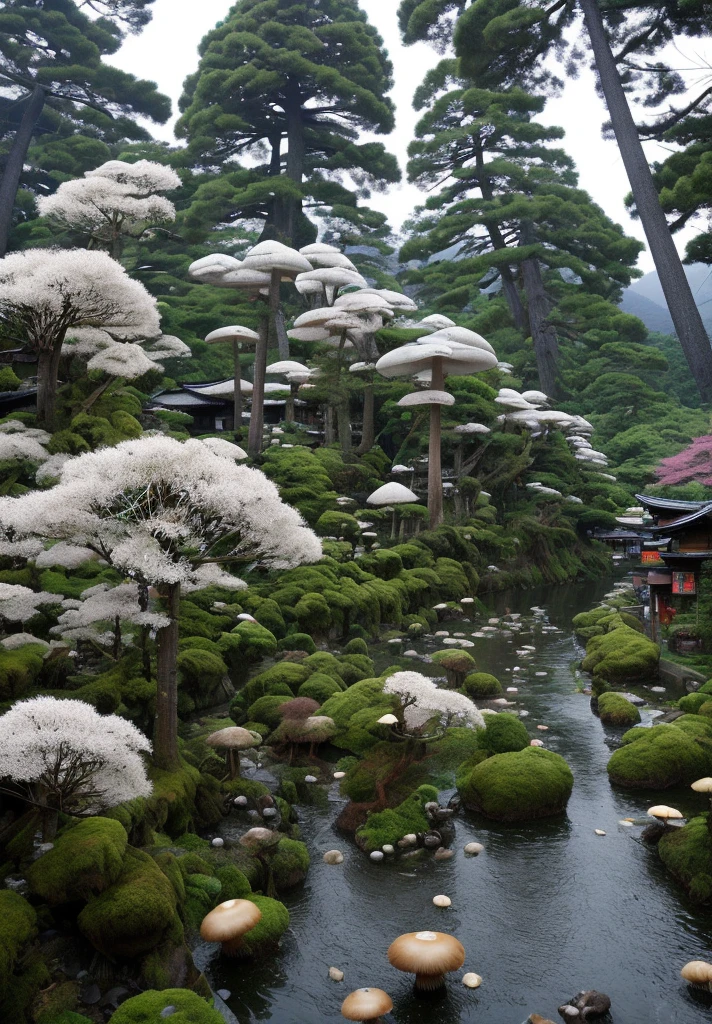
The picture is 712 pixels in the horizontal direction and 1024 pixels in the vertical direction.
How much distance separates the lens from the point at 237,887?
7859mm

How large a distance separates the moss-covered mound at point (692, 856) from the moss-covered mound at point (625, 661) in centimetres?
691

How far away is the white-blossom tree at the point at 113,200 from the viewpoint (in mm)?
23672

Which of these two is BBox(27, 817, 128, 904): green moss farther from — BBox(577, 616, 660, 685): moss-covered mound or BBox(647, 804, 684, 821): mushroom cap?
BBox(577, 616, 660, 685): moss-covered mound

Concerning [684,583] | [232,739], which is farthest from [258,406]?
[232,739]

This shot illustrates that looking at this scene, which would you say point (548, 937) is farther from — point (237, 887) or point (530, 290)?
point (530, 290)

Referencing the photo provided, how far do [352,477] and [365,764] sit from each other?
1604 centimetres

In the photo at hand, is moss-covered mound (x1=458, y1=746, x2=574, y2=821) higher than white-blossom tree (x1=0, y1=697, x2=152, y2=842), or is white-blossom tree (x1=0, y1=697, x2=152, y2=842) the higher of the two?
white-blossom tree (x1=0, y1=697, x2=152, y2=842)

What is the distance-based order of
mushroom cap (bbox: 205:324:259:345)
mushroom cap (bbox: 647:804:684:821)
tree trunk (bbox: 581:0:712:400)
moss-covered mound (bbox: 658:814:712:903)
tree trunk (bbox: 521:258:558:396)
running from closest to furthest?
moss-covered mound (bbox: 658:814:712:903)
mushroom cap (bbox: 647:804:684:821)
tree trunk (bbox: 581:0:712:400)
mushroom cap (bbox: 205:324:259:345)
tree trunk (bbox: 521:258:558:396)

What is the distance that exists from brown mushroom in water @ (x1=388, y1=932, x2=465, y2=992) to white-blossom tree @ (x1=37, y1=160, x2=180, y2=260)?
23.4 m

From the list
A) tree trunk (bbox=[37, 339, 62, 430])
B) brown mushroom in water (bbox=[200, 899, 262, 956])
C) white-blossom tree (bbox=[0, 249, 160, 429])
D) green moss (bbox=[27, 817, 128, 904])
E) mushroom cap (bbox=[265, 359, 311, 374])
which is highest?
mushroom cap (bbox=[265, 359, 311, 374])

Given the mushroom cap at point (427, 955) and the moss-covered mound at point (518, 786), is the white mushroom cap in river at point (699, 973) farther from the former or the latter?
the moss-covered mound at point (518, 786)

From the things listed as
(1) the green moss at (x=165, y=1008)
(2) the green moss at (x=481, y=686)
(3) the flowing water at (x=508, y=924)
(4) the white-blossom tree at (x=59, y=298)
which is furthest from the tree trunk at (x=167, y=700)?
(4) the white-blossom tree at (x=59, y=298)

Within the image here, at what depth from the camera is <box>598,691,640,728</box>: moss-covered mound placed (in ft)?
44.5

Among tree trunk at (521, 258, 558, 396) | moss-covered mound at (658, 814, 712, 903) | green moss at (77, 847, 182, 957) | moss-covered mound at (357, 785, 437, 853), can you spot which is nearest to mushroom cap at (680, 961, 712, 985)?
moss-covered mound at (658, 814, 712, 903)
